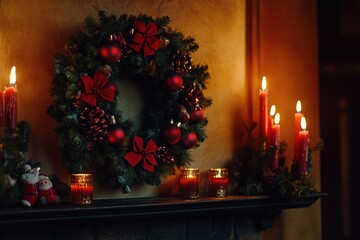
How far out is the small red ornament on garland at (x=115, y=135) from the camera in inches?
92.3

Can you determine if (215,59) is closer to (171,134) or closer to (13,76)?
(171,134)

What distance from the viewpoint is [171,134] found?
2508 mm

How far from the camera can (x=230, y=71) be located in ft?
9.70

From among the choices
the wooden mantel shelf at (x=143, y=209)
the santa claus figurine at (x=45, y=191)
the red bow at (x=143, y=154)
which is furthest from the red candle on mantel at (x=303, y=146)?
the santa claus figurine at (x=45, y=191)

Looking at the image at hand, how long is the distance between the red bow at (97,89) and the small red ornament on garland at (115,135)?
0.12 meters

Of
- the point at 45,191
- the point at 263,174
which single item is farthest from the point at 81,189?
the point at 263,174

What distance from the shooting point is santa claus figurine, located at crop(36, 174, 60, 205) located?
2.20 m

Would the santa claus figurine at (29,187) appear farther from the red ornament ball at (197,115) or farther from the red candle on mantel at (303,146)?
the red candle on mantel at (303,146)

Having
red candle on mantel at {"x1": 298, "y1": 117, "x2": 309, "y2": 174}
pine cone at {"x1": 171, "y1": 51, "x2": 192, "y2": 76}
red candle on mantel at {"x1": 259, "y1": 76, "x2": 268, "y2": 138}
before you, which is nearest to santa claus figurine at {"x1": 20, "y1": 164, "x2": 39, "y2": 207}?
pine cone at {"x1": 171, "y1": 51, "x2": 192, "y2": 76}

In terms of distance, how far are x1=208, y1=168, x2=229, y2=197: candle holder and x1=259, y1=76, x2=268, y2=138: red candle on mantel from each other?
31cm

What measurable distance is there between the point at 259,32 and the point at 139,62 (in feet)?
2.72

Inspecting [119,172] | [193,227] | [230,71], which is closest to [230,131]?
[230,71]

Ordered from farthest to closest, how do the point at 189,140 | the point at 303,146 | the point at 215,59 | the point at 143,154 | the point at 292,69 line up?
the point at 292,69
the point at 215,59
the point at 303,146
the point at 189,140
the point at 143,154

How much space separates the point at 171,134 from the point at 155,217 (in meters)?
0.37
